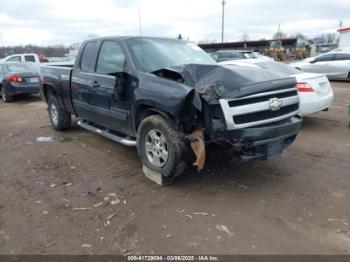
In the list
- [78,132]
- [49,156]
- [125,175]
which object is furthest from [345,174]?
[78,132]

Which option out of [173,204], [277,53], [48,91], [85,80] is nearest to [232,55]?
[48,91]

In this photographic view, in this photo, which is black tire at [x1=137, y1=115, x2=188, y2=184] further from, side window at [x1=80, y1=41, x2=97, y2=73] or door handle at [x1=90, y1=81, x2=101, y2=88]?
side window at [x1=80, y1=41, x2=97, y2=73]

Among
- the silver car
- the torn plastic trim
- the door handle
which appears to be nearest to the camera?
the torn plastic trim

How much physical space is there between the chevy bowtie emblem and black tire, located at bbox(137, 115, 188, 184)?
119cm

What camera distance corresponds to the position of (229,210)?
357 cm

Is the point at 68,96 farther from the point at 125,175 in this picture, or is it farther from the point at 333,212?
the point at 333,212

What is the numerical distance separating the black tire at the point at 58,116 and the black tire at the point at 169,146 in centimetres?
337

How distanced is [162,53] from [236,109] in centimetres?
176

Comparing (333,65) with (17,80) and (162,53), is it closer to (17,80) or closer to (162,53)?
(162,53)

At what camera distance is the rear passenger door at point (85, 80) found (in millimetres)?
5347

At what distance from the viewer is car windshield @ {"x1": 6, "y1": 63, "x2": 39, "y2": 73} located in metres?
12.2

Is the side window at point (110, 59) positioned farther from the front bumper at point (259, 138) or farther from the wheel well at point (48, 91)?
the wheel well at point (48, 91)

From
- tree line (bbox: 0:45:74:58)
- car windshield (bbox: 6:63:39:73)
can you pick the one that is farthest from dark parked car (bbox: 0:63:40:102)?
tree line (bbox: 0:45:74:58)

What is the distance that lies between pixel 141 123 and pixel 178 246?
183cm
